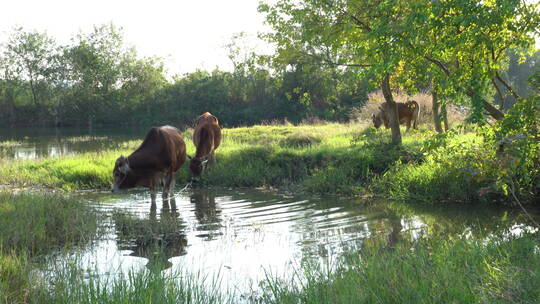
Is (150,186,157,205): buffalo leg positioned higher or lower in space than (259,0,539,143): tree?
lower

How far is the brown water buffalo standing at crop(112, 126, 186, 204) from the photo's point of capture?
1084 cm

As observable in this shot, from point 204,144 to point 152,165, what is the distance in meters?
2.84

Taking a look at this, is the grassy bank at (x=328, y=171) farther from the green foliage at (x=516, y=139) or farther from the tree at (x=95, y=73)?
the tree at (x=95, y=73)

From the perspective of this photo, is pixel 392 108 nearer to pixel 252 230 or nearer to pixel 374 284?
pixel 252 230

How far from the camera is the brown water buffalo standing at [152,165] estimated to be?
10836 millimetres

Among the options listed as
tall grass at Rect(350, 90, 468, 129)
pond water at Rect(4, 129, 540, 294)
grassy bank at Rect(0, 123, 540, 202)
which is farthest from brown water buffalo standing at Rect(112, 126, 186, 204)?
tall grass at Rect(350, 90, 468, 129)

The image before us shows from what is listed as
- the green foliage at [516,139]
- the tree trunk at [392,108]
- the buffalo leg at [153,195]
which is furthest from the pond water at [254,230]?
the tree trunk at [392,108]

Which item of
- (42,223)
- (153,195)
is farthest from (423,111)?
(42,223)

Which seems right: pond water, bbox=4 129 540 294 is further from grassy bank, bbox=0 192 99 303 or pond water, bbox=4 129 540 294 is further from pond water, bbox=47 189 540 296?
grassy bank, bbox=0 192 99 303

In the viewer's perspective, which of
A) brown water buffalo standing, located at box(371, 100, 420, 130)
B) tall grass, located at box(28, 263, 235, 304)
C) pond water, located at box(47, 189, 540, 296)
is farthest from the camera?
brown water buffalo standing, located at box(371, 100, 420, 130)

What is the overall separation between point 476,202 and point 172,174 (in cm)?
698

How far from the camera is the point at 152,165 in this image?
1135 centimetres

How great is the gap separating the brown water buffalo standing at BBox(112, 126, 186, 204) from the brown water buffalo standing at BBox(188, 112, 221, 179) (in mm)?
850

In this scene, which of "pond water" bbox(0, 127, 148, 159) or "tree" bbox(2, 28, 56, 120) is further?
"tree" bbox(2, 28, 56, 120)
